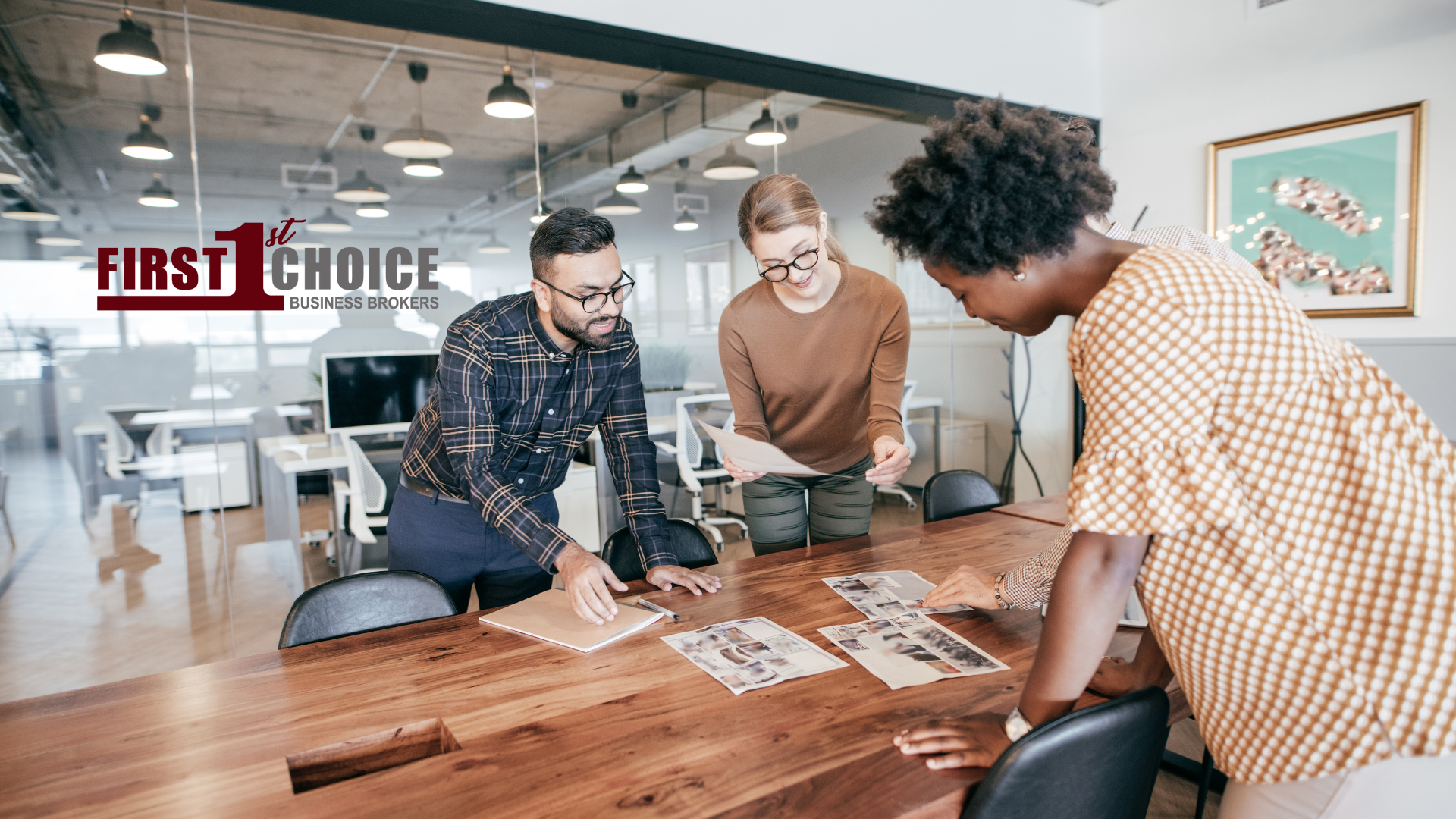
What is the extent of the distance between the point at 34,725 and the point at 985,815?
1335mm

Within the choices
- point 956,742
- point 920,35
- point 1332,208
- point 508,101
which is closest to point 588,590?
point 956,742

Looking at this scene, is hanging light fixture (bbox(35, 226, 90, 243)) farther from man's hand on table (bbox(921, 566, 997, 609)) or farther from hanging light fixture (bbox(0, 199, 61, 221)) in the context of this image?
man's hand on table (bbox(921, 566, 997, 609))

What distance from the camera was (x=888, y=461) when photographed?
190cm

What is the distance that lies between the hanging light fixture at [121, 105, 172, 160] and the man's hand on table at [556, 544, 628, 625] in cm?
241

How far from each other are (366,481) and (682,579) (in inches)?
89.3

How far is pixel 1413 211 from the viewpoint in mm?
3535

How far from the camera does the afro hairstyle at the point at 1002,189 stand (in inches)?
38.5

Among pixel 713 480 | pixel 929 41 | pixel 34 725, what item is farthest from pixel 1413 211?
pixel 34 725

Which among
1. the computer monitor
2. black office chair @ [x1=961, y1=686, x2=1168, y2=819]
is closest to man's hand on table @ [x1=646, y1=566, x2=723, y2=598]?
black office chair @ [x1=961, y1=686, x2=1168, y2=819]

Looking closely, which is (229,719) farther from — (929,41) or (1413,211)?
(1413,211)

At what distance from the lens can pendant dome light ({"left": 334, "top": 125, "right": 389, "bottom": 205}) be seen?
3.19 metres

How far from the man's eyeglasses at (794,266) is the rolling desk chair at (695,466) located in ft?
6.89

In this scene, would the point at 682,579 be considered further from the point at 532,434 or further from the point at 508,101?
the point at 508,101

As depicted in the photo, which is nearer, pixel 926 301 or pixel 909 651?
pixel 909 651
